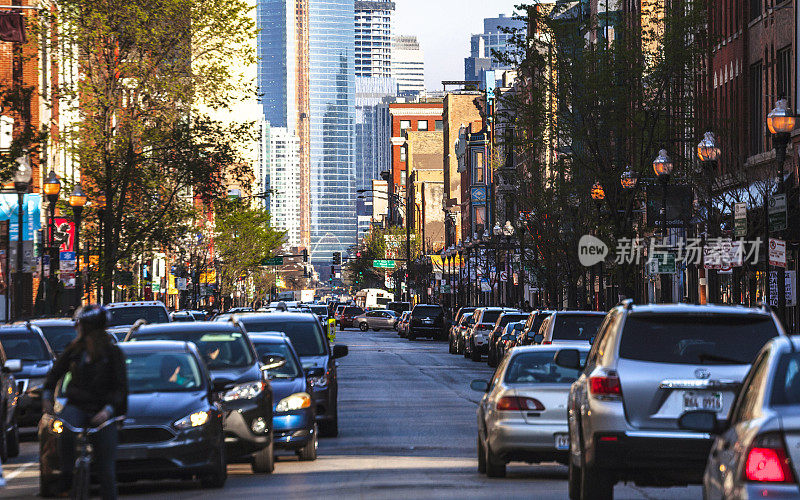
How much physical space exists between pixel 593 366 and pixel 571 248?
44.4 meters

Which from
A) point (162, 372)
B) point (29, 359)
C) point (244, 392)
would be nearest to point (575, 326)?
point (29, 359)

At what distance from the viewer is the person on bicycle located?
A: 40.7 feet

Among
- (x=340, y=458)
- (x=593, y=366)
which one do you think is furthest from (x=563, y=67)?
(x=593, y=366)

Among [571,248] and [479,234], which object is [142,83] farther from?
[479,234]

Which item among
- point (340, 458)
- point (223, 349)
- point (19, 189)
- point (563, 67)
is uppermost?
point (563, 67)

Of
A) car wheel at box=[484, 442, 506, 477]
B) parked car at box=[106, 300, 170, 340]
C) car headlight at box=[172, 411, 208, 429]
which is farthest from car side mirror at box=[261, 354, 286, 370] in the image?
parked car at box=[106, 300, 170, 340]

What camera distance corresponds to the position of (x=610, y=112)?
148ft

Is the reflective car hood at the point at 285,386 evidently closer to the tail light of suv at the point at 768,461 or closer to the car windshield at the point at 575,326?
the car windshield at the point at 575,326

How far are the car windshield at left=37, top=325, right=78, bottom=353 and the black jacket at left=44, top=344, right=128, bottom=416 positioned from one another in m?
16.1

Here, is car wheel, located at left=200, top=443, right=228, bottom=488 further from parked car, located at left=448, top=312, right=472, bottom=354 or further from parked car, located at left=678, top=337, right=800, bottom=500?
parked car, located at left=448, top=312, right=472, bottom=354

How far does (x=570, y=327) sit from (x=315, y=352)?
8514 mm

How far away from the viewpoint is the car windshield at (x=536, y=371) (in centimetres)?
1762

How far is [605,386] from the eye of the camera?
41.8ft

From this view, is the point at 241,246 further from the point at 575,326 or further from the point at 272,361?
the point at 272,361
